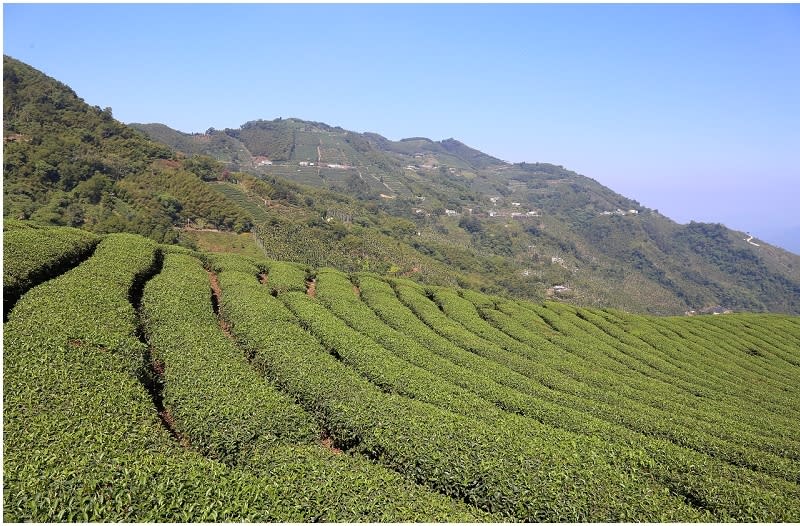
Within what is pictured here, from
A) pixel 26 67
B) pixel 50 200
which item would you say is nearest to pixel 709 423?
pixel 50 200

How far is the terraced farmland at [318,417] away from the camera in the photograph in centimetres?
1145

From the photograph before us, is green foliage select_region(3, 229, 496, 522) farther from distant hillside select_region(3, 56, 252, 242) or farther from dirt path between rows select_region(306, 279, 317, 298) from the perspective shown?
distant hillside select_region(3, 56, 252, 242)

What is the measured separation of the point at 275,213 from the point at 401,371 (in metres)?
102

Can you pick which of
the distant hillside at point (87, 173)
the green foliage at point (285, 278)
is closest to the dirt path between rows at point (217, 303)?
the green foliage at point (285, 278)

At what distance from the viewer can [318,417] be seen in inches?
691

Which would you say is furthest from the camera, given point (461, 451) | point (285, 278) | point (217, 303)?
point (285, 278)

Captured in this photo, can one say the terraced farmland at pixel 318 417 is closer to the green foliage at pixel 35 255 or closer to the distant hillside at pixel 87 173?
the green foliage at pixel 35 255

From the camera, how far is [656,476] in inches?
633

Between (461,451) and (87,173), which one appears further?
(87,173)

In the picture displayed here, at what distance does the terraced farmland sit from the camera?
37.6 ft

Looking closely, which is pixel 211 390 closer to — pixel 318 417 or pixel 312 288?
pixel 318 417

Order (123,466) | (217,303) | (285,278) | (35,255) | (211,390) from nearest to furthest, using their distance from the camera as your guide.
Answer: (123,466), (211,390), (35,255), (217,303), (285,278)

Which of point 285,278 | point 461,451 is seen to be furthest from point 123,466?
point 285,278

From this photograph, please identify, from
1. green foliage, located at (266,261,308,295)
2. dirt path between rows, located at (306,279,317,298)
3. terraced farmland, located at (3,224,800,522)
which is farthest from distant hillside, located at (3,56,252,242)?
terraced farmland, located at (3,224,800,522)
